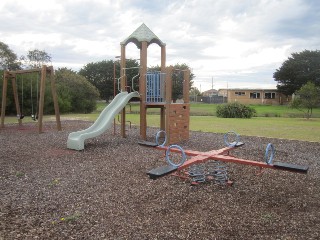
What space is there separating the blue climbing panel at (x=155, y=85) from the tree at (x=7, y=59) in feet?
96.5

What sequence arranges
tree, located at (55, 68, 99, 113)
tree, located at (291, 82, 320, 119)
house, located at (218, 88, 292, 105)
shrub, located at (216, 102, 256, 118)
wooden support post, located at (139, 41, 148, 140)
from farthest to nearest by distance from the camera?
1. house, located at (218, 88, 292, 105)
2. tree, located at (55, 68, 99, 113)
3. tree, located at (291, 82, 320, 119)
4. shrub, located at (216, 102, 256, 118)
5. wooden support post, located at (139, 41, 148, 140)

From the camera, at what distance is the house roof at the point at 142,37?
36.6 ft

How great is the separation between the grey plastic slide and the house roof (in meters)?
1.98

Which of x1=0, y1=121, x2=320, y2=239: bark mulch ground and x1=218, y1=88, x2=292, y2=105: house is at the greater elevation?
→ x1=218, y1=88, x2=292, y2=105: house

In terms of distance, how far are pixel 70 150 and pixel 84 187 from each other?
3.80 m

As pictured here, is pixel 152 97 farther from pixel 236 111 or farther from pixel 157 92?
pixel 236 111

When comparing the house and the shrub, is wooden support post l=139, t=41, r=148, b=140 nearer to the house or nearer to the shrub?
the shrub

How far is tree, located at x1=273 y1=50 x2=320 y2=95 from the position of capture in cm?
5747

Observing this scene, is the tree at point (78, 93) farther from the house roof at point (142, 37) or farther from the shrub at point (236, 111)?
the house roof at point (142, 37)

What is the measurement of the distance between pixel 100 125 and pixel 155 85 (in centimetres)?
240

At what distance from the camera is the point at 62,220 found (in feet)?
13.1

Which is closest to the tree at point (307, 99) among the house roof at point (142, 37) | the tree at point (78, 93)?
the house roof at point (142, 37)

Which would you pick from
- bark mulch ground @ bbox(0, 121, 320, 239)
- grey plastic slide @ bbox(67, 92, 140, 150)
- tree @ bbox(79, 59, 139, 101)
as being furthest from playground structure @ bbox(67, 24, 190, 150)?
tree @ bbox(79, 59, 139, 101)

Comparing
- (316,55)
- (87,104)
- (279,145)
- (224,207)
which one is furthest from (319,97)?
(316,55)
